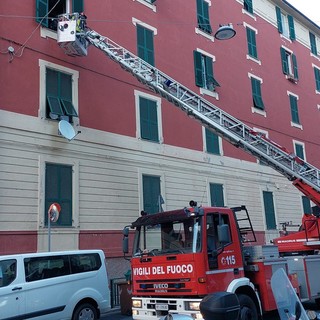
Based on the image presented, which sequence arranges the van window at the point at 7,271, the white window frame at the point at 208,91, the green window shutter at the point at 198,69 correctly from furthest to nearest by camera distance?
the white window frame at the point at 208,91
the green window shutter at the point at 198,69
the van window at the point at 7,271

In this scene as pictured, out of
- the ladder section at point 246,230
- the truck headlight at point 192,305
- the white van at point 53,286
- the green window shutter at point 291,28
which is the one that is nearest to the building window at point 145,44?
the white van at point 53,286

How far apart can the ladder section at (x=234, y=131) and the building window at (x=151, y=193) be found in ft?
13.1

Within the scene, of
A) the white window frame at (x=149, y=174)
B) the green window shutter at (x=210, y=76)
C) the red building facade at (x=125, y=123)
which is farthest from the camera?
the green window shutter at (x=210, y=76)

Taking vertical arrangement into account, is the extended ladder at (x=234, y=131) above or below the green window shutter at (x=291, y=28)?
below

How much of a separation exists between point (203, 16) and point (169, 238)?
50.9 feet

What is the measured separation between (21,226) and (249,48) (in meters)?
16.4

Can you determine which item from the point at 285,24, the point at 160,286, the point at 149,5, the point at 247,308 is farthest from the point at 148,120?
the point at 285,24

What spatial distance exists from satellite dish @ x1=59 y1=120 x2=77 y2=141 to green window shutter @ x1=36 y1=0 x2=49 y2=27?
3.52 m

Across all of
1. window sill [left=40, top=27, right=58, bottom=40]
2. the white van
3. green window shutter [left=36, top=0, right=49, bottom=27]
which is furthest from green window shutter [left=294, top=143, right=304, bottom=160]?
the white van

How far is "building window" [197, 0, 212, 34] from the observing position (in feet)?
67.5

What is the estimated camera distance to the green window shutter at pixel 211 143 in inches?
757

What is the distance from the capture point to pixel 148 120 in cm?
1689

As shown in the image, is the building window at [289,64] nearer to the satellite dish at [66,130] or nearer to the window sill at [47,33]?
the window sill at [47,33]

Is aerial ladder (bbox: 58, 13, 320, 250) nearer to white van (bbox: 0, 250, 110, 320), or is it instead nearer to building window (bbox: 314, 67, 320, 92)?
white van (bbox: 0, 250, 110, 320)
